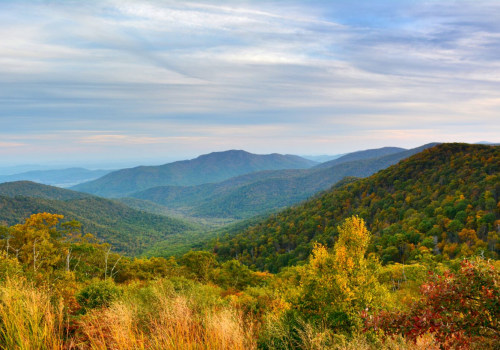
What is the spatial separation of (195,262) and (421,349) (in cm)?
5431

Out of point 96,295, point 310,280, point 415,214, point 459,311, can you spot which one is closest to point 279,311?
point 310,280

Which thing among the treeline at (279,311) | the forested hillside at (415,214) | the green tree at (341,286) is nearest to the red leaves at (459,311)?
the treeline at (279,311)

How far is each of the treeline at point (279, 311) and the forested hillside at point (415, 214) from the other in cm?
3898

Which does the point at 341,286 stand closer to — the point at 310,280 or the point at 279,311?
the point at 310,280

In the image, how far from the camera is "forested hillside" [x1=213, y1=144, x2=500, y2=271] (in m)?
72.9

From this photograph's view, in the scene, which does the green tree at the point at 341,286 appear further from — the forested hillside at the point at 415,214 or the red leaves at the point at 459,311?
the forested hillside at the point at 415,214

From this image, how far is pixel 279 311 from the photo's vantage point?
16.1 m

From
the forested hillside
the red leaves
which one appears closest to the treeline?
the red leaves

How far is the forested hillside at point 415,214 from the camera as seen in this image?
72.9 m

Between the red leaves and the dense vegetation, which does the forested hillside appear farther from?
the red leaves

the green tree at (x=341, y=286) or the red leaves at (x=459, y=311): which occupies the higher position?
the red leaves at (x=459, y=311)

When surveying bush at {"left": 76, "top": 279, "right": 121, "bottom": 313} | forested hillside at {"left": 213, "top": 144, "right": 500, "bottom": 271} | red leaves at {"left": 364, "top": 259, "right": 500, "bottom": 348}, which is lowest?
forested hillside at {"left": 213, "top": 144, "right": 500, "bottom": 271}

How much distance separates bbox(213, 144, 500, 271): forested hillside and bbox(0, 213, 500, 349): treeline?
128 ft

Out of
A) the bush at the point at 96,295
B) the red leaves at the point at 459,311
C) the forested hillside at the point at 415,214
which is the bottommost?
the forested hillside at the point at 415,214
